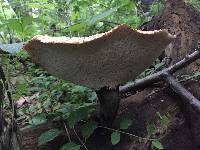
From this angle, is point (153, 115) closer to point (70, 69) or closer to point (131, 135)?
point (131, 135)

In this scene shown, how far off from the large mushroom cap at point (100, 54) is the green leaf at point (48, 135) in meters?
0.32

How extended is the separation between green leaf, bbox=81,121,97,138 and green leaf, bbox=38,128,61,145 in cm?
15

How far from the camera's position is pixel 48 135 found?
6.59 ft

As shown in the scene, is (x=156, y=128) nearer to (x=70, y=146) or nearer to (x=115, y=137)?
(x=115, y=137)

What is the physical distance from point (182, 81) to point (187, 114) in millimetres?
268

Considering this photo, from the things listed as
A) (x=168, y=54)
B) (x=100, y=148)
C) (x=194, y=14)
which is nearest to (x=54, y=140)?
(x=100, y=148)

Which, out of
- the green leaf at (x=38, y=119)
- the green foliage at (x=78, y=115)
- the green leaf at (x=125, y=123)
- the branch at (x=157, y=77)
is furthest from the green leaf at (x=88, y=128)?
the branch at (x=157, y=77)

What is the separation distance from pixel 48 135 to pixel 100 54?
63cm

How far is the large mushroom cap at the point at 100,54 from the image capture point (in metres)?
1.57

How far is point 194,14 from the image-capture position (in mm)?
2881

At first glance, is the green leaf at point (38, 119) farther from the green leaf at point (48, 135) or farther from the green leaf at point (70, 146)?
the green leaf at point (70, 146)

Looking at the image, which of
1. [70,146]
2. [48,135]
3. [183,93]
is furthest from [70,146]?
[183,93]

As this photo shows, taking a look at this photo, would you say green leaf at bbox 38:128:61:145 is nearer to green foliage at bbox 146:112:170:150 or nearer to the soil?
the soil

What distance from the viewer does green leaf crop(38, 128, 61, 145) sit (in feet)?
6.49
